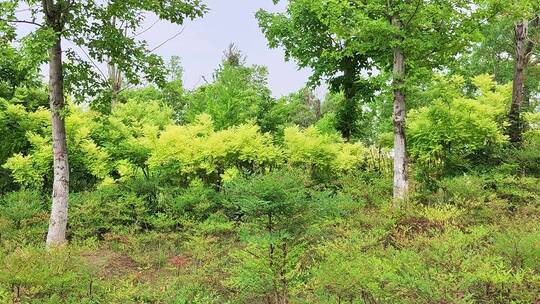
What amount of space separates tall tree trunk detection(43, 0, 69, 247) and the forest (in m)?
0.03

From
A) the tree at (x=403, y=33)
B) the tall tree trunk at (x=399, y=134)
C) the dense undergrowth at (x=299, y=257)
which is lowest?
the dense undergrowth at (x=299, y=257)

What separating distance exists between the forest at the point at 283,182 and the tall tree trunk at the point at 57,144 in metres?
0.03

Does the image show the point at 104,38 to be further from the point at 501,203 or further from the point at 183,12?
the point at 501,203

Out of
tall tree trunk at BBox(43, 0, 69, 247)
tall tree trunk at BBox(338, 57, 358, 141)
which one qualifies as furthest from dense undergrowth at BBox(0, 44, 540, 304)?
tall tree trunk at BBox(338, 57, 358, 141)

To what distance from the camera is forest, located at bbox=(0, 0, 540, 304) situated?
16.4ft

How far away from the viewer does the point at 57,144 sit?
8.10 m

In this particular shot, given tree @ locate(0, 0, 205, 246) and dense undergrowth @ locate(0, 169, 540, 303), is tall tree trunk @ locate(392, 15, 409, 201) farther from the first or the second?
tree @ locate(0, 0, 205, 246)

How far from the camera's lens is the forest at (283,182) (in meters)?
5.01

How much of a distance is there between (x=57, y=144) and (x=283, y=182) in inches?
195

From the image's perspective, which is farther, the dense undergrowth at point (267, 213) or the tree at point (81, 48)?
the tree at point (81, 48)

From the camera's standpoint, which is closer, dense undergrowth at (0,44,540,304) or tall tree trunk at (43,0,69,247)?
dense undergrowth at (0,44,540,304)

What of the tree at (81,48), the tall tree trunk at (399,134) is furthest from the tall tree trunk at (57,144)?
the tall tree trunk at (399,134)

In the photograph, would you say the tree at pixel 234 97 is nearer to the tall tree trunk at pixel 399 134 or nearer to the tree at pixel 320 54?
the tree at pixel 320 54

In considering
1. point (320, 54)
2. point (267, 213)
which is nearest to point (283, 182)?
point (267, 213)
